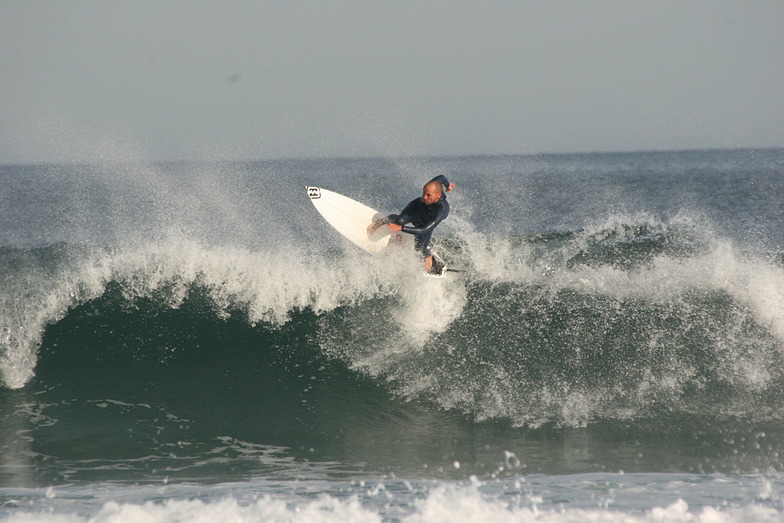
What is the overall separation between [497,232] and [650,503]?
13.2 m

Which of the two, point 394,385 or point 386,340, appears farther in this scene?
point 386,340

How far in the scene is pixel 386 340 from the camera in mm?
7715

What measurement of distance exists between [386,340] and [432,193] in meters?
1.94

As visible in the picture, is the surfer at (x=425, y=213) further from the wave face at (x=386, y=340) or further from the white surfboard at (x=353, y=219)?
the wave face at (x=386, y=340)

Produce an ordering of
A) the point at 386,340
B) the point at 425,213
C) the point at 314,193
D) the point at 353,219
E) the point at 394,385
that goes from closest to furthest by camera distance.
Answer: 1. the point at 394,385
2. the point at 425,213
3. the point at 386,340
4. the point at 353,219
5. the point at 314,193

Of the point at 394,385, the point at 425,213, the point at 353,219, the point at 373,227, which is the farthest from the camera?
the point at 353,219

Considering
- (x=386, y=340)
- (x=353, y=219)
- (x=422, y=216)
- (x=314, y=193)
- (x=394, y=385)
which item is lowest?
(x=394, y=385)

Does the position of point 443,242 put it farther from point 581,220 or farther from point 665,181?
point 665,181

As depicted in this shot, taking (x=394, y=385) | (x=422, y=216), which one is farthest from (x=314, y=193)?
(x=394, y=385)

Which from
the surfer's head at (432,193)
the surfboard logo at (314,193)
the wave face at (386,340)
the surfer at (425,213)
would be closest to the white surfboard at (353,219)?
the surfboard logo at (314,193)

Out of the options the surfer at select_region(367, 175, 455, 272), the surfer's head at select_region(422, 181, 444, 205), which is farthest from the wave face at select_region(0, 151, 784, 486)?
the surfer's head at select_region(422, 181, 444, 205)

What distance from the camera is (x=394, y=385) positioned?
699 cm

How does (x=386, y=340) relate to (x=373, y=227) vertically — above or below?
below

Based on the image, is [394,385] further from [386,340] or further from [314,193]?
[314,193]
